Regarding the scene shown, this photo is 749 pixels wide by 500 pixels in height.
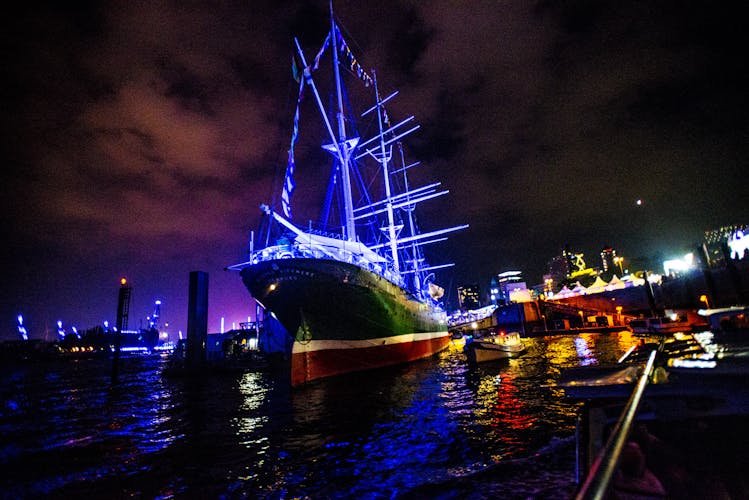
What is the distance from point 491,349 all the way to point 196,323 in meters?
28.6

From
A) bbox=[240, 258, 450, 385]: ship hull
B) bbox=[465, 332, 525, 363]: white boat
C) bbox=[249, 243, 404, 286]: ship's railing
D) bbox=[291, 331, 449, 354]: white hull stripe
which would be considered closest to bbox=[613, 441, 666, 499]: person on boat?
bbox=[240, 258, 450, 385]: ship hull

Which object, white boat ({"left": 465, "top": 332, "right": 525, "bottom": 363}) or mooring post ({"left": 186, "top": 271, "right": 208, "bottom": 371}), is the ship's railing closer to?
white boat ({"left": 465, "top": 332, "right": 525, "bottom": 363})

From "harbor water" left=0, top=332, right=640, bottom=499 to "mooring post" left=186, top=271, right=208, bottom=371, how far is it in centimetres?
1793

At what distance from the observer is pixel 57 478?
714 cm

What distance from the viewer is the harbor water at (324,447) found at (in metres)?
5.45

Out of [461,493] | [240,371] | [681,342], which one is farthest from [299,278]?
[240,371]

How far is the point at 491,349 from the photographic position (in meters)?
21.5

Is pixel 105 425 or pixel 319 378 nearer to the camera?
pixel 105 425

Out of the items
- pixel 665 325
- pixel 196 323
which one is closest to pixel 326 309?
pixel 196 323

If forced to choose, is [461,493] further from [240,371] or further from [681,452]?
[240,371]

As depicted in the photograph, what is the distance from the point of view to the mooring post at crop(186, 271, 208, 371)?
105 ft

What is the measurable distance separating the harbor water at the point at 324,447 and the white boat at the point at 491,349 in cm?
632

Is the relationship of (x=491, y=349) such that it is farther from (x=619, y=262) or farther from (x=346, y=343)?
(x=619, y=262)

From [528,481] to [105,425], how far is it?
15568 millimetres
